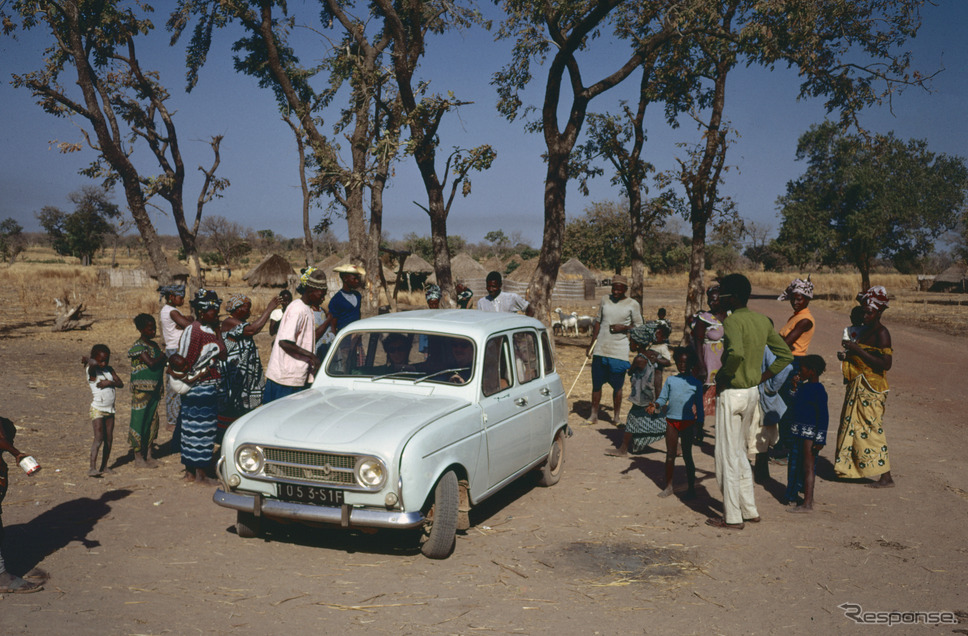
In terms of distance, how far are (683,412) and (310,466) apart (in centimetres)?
365

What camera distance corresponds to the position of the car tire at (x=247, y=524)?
5.53 m

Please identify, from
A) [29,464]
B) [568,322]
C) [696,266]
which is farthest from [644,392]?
[568,322]

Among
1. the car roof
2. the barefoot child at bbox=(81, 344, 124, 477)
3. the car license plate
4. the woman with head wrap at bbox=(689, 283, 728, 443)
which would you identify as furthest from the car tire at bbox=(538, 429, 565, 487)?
the barefoot child at bbox=(81, 344, 124, 477)

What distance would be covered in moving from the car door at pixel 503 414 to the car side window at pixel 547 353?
753 millimetres

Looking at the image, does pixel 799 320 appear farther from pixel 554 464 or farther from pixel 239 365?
pixel 239 365

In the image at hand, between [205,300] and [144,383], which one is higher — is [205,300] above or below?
above

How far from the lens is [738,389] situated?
5.94 metres

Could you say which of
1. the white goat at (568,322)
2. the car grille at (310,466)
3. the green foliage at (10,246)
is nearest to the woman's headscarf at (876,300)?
the car grille at (310,466)

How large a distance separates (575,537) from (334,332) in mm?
3830

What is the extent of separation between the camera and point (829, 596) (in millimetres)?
4770

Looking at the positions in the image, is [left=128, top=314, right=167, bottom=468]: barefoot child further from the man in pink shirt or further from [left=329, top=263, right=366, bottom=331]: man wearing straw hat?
[left=329, top=263, right=366, bottom=331]: man wearing straw hat

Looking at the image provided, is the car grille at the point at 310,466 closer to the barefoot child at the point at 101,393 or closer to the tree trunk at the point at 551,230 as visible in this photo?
the barefoot child at the point at 101,393

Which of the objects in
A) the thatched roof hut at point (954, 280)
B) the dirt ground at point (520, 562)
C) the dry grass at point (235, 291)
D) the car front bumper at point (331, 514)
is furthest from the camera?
the thatched roof hut at point (954, 280)

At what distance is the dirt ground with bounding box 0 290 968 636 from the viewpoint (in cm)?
431
